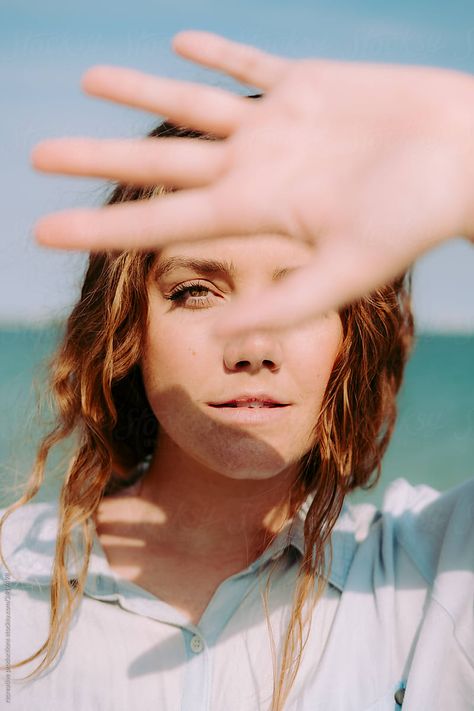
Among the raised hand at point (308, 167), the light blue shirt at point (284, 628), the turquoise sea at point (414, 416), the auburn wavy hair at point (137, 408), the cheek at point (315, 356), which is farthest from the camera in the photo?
the turquoise sea at point (414, 416)

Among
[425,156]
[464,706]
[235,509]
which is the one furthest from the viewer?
[235,509]

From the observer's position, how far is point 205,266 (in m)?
1.89

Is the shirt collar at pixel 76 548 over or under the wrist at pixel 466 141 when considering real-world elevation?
under

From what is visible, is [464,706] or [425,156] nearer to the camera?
[425,156]

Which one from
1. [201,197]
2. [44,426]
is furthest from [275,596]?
[201,197]

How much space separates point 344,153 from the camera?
1084 mm

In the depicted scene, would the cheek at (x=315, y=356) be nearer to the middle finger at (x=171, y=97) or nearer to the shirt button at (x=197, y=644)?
the shirt button at (x=197, y=644)

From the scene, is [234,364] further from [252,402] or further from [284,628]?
[284,628]

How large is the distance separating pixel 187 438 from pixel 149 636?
517 mm

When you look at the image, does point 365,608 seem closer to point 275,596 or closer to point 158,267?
point 275,596

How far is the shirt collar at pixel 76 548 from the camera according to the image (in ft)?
6.72

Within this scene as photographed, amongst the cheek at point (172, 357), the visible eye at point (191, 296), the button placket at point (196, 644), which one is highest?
the visible eye at point (191, 296)

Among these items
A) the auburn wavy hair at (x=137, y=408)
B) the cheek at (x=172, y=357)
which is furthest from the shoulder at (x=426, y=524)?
the cheek at (x=172, y=357)

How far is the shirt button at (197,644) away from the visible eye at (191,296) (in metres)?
0.82
